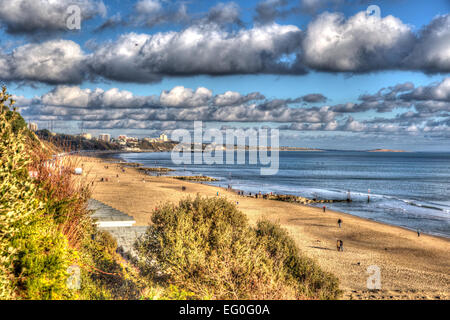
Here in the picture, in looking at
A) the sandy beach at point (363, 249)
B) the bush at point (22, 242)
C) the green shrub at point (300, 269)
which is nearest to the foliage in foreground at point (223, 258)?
the green shrub at point (300, 269)

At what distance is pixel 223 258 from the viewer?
10.4 metres

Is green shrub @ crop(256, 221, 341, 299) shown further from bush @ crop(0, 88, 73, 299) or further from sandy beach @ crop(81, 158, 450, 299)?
bush @ crop(0, 88, 73, 299)

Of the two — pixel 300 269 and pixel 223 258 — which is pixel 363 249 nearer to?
pixel 300 269

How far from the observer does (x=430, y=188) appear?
2847 inches

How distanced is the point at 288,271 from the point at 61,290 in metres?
8.26

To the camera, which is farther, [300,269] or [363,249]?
[363,249]

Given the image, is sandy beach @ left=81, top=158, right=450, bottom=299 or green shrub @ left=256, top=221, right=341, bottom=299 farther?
sandy beach @ left=81, top=158, right=450, bottom=299

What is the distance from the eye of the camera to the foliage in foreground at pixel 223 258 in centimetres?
873

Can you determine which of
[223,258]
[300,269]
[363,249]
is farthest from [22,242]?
[363,249]

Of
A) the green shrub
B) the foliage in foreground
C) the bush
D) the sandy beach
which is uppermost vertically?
the bush

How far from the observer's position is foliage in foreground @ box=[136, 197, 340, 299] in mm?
8725

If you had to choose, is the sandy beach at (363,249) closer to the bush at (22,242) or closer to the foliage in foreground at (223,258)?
the foliage in foreground at (223,258)

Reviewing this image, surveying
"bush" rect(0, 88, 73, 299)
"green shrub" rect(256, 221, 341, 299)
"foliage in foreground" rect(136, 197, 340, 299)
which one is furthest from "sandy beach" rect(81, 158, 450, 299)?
"bush" rect(0, 88, 73, 299)
